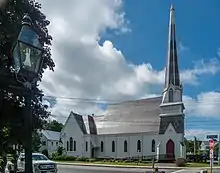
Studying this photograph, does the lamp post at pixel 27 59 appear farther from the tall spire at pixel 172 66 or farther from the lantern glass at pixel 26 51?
the tall spire at pixel 172 66

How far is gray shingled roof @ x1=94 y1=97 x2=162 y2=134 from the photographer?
6267 centimetres

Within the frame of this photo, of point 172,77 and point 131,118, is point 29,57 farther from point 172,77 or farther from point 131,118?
point 131,118

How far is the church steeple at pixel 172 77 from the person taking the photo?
61125mm

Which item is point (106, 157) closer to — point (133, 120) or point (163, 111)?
point (133, 120)

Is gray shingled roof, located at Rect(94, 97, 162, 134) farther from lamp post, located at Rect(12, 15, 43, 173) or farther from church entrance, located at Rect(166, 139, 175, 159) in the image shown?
lamp post, located at Rect(12, 15, 43, 173)

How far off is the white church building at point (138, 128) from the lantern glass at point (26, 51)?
53.6 m

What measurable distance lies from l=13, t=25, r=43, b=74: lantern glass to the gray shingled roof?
184 ft

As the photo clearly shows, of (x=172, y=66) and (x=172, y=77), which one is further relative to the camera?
(x=172, y=77)

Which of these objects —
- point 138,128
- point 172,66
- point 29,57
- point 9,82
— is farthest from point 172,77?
point 29,57

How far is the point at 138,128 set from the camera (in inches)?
2490

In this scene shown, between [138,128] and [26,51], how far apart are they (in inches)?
2308

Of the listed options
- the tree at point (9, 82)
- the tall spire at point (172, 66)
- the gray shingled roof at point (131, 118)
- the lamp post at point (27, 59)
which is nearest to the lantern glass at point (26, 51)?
the lamp post at point (27, 59)

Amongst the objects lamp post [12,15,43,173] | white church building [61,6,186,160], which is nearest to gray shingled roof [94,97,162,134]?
white church building [61,6,186,160]

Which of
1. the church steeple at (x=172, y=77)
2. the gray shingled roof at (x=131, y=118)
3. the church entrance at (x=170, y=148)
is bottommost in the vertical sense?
the church entrance at (x=170, y=148)
